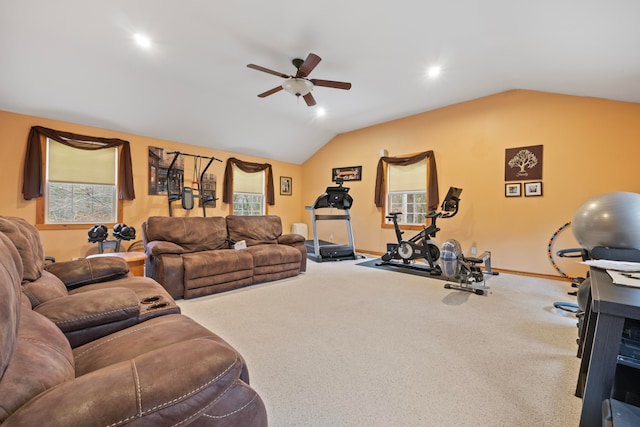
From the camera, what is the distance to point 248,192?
7.32 m

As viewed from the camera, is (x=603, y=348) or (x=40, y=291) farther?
(x=40, y=291)

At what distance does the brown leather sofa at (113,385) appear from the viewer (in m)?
0.59

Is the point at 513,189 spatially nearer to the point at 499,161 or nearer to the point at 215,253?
the point at 499,161

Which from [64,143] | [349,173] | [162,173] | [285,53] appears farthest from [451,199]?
[64,143]

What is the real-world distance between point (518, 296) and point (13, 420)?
4.41 m

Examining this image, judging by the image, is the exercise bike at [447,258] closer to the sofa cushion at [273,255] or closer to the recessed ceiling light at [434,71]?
the recessed ceiling light at [434,71]

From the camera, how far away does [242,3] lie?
2.84 m

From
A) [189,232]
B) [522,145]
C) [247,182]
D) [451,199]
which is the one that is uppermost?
[522,145]

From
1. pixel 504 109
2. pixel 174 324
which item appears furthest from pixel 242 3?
pixel 504 109

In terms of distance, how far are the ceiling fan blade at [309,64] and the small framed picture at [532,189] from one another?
410cm

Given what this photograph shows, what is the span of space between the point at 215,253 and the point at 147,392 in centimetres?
323

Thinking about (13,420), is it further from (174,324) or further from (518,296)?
(518,296)

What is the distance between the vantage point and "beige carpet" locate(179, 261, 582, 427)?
5.06 feet

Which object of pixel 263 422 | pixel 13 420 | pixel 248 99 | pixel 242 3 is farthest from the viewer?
pixel 248 99
